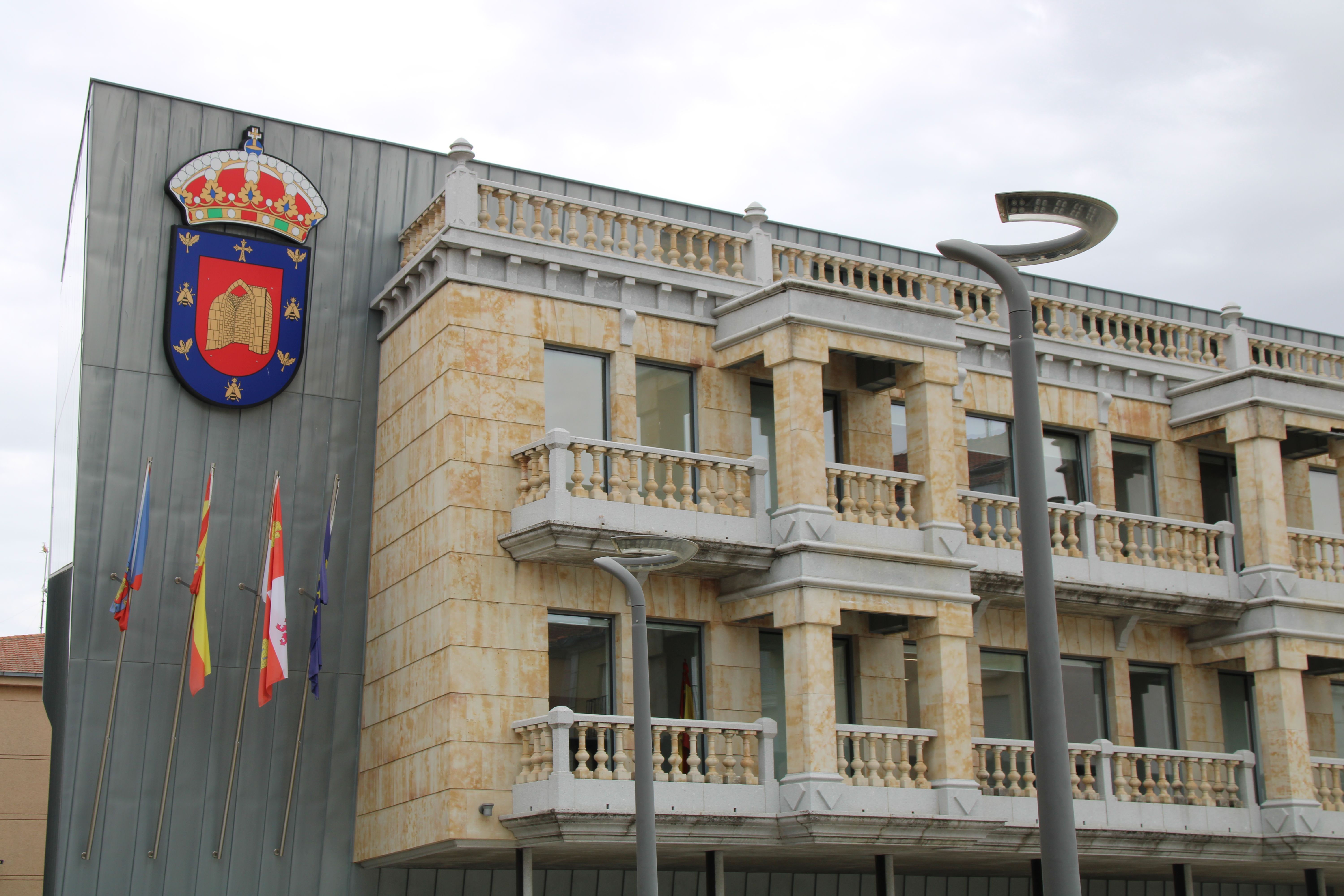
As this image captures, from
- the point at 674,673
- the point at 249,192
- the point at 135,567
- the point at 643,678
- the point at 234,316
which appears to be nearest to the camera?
the point at 643,678

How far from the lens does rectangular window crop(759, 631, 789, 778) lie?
23.8m

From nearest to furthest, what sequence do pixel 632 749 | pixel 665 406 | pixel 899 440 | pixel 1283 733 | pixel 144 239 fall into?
pixel 632 749
pixel 144 239
pixel 665 406
pixel 1283 733
pixel 899 440

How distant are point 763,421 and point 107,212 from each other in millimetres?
10495

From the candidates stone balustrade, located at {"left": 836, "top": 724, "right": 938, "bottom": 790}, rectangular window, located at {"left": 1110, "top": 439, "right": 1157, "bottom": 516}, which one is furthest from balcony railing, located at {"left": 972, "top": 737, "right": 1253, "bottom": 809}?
rectangular window, located at {"left": 1110, "top": 439, "right": 1157, "bottom": 516}

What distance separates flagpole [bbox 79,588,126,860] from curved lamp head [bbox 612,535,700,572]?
25.3 feet

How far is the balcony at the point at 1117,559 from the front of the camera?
2534 centimetres

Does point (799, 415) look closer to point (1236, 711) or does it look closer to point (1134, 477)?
point (1134, 477)

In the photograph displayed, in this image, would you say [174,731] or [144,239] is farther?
[144,239]

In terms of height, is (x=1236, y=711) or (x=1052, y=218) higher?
(x=1052, y=218)

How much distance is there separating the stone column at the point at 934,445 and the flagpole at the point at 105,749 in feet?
38.0

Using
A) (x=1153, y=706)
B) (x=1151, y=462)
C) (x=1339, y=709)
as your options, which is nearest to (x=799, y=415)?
(x=1151, y=462)

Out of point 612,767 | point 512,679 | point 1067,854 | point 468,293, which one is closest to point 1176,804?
point 612,767

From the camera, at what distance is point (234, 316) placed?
24.2 metres

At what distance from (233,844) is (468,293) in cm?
853
